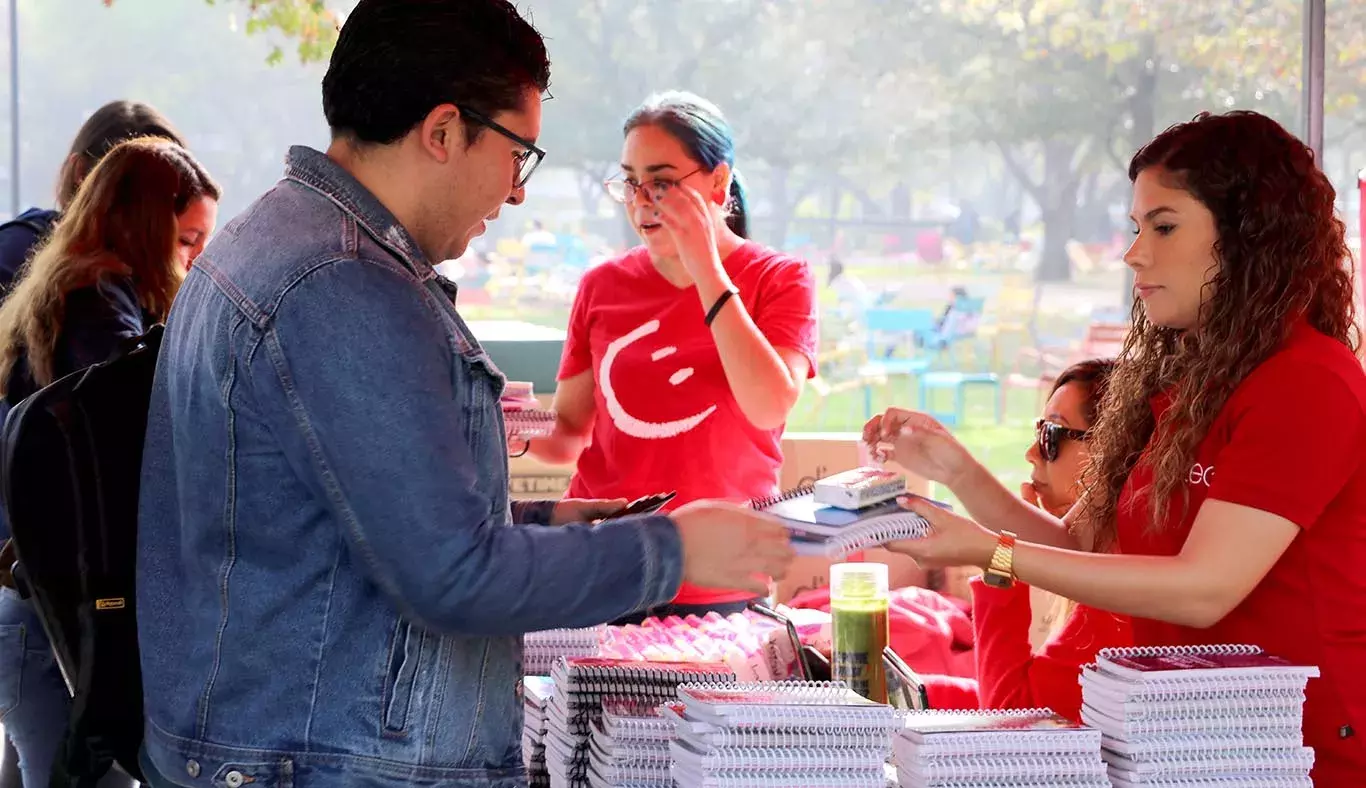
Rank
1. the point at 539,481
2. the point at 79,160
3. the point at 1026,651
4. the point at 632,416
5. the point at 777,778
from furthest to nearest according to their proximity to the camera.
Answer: the point at 539,481, the point at 79,160, the point at 632,416, the point at 1026,651, the point at 777,778

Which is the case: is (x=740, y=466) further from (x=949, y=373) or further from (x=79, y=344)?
(x=949, y=373)

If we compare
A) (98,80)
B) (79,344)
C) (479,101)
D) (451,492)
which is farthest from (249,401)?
(98,80)

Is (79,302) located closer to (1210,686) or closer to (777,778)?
(777,778)

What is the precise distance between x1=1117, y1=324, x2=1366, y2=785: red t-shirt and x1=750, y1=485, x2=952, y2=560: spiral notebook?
1.48 feet

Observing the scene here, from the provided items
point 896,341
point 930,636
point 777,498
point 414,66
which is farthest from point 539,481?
point 896,341

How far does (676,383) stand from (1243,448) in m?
1.44

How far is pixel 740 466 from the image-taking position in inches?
124

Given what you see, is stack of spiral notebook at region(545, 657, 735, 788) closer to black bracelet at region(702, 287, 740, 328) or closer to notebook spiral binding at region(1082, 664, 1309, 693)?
notebook spiral binding at region(1082, 664, 1309, 693)

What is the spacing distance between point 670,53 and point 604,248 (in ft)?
5.58

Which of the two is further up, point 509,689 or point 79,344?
point 79,344

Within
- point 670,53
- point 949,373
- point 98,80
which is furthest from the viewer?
point 949,373

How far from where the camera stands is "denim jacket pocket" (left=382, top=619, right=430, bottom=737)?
1.51 metres

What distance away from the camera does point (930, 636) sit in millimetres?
3893

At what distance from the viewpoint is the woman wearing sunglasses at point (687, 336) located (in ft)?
10.1
